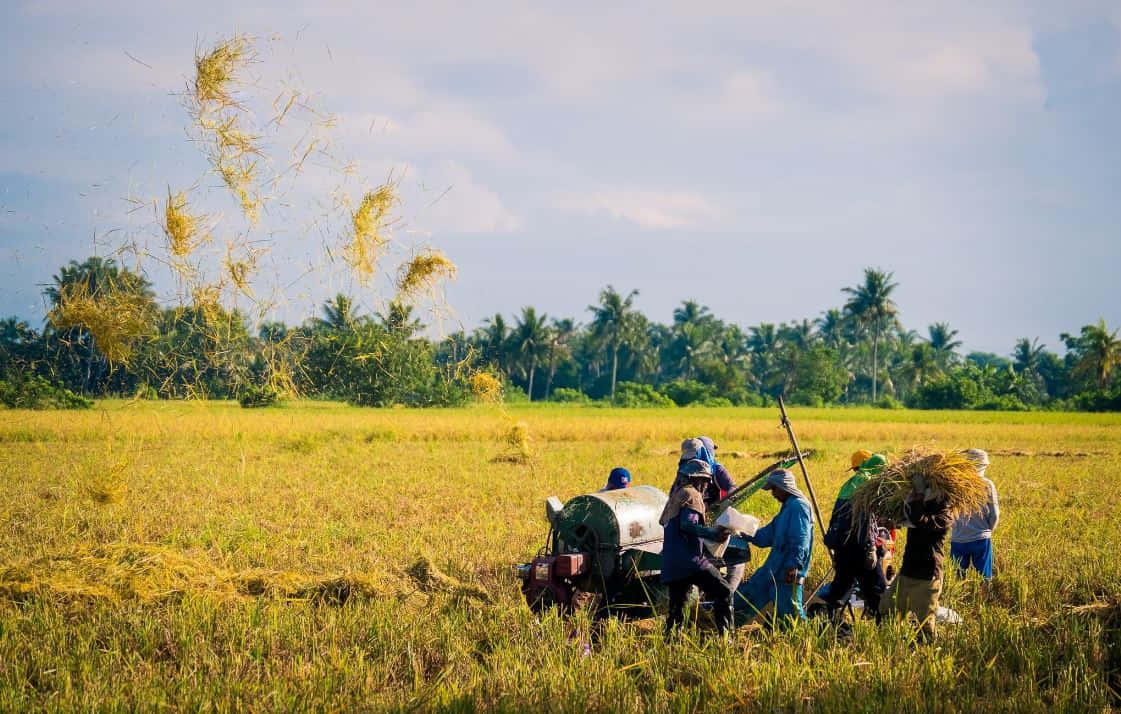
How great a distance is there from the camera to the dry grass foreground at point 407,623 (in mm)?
4828

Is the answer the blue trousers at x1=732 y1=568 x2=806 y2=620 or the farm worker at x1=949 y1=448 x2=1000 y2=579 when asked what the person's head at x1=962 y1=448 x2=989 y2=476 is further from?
the blue trousers at x1=732 y1=568 x2=806 y2=620

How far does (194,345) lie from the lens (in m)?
8.92

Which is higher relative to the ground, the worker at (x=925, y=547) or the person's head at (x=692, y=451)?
the person's head at (x=692, y=451)

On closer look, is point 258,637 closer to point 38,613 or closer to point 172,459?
point 38,613

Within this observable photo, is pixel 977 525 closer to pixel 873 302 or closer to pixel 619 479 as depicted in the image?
pixel 619 479

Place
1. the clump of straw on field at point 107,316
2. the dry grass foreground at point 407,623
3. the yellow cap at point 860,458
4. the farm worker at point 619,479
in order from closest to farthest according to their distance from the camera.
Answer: the dry grass foreground at point 407,623, the yellow cap at point 860,458, the farm worker at point 619,479, the clump of straw on field at point 107,316

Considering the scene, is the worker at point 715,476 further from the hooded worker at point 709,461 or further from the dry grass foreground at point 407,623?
the dry grass foreground at point 407,623

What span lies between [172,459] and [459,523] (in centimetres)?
990

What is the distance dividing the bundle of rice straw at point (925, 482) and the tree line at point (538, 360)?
4743mm

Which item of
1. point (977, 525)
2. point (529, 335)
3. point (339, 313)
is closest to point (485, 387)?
point (339, 313)

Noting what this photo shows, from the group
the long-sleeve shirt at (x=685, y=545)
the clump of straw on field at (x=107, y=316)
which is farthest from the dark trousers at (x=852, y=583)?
the clump of straw on field at (x=107, y=316)

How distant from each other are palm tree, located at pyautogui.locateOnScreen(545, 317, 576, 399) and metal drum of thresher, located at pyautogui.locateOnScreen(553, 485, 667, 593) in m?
56.7

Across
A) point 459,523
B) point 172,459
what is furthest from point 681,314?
point 459,523

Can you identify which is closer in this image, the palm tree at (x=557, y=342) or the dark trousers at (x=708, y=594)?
the dark trousers at (x=708, y=594)
